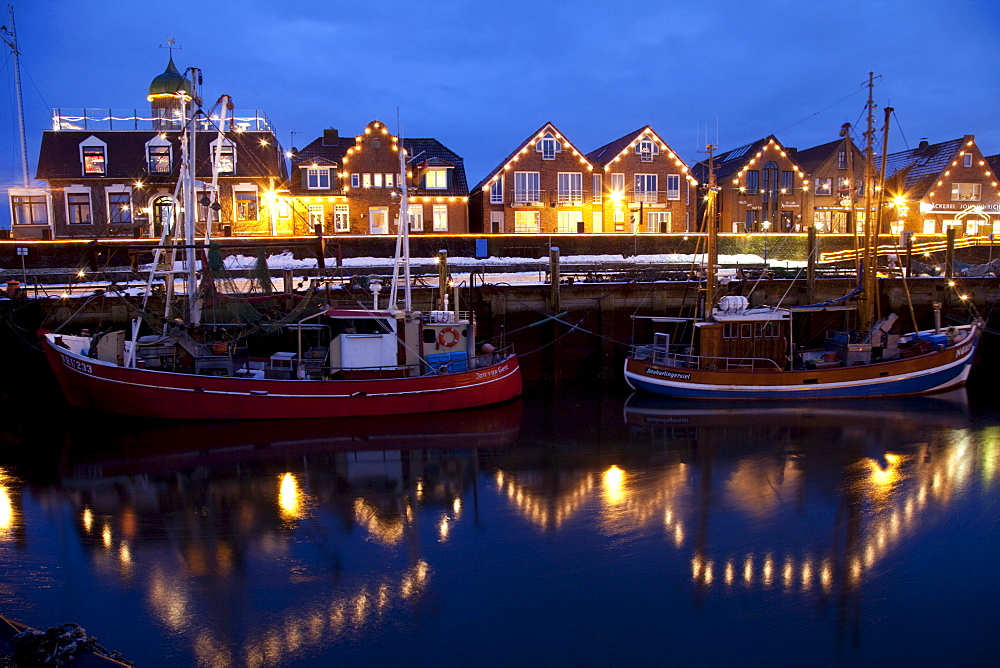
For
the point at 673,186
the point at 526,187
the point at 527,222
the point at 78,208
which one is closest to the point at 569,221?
the point at 527,222

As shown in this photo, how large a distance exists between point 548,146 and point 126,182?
2330 centimetres

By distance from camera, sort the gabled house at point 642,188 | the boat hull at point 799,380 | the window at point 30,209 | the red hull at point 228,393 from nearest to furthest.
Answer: the red hull at point 228,393
the boat hull at point 799,380
the window at point 30,209
the gabled house at point 642,188

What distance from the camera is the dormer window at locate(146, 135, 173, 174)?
125 feet

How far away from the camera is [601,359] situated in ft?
79.0

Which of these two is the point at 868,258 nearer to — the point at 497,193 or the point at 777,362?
the point at 777,362

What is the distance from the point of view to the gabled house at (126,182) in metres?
36.9

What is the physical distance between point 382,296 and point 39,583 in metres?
15.3

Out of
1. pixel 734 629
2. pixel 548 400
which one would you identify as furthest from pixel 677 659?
pixel 548 400

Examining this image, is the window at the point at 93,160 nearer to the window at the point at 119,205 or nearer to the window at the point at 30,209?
the window at the point at 119,205

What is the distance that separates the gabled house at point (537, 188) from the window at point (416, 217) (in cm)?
374

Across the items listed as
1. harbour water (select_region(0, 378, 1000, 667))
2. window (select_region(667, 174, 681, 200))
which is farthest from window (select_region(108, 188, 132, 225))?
window (select_region(667, 174, 681, 200))

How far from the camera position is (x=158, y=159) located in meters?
38.4

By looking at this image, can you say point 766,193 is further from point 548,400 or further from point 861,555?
point 861,555

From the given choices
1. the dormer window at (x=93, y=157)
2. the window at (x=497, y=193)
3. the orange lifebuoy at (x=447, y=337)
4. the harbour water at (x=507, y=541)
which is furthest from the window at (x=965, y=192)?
the dormer window at (x=93, y=157)
